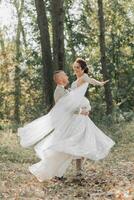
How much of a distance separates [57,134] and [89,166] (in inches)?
111

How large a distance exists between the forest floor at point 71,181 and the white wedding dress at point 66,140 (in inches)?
13.1

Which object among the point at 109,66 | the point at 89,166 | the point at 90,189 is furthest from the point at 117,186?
the point at 109,66

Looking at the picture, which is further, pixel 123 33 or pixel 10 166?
pixel 123 33

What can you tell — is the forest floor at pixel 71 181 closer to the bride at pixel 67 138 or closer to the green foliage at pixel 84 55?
the bride at pixel 67 138

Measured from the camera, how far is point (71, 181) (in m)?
11.9

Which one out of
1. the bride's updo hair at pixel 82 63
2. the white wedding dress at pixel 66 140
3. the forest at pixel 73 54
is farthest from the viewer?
the forest at pixel 73 54

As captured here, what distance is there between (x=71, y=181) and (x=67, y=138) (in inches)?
34.5

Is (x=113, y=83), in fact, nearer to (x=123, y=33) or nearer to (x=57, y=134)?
(x=123, y=33)

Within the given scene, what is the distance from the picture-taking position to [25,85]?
43.1m

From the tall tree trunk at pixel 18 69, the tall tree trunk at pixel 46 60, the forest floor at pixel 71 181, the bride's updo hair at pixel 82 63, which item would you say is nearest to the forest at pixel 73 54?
the tall tree trunk at pixel 18 69

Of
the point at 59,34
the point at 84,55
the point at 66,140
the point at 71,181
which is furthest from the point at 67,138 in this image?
the point at 84,55

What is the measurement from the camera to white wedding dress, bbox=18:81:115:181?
38.2ft

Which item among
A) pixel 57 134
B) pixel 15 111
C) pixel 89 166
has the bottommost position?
pixel 15 111

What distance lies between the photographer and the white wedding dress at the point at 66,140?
1165cm
